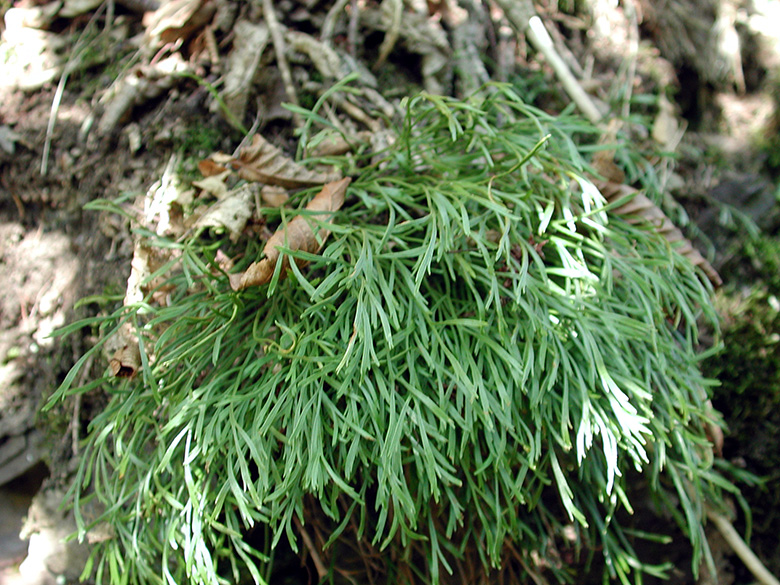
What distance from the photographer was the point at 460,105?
47.5 inches

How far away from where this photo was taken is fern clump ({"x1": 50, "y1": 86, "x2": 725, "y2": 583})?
1.05 meters

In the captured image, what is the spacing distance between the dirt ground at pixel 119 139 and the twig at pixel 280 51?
26 millimetres

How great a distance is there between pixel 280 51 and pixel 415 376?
0.97 m

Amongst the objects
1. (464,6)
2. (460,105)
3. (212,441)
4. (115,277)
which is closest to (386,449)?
(212,441)

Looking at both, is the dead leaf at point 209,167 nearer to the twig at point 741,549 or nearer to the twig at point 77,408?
the twig at point 77,408

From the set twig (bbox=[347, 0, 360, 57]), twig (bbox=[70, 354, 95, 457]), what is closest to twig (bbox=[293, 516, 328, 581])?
twig (bbox=[70, 354, 95, 457])

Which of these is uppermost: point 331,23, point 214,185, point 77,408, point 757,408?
point 331,23

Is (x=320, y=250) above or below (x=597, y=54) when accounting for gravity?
below

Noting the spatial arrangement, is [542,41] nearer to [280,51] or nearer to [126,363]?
[280,51]

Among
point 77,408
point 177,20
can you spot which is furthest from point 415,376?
point 177,20

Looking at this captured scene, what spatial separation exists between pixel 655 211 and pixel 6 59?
6.04 ft

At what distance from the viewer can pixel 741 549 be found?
1.53 metres

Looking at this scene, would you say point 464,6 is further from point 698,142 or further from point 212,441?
point 212,441

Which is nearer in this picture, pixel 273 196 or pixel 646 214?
pixel 273 196
